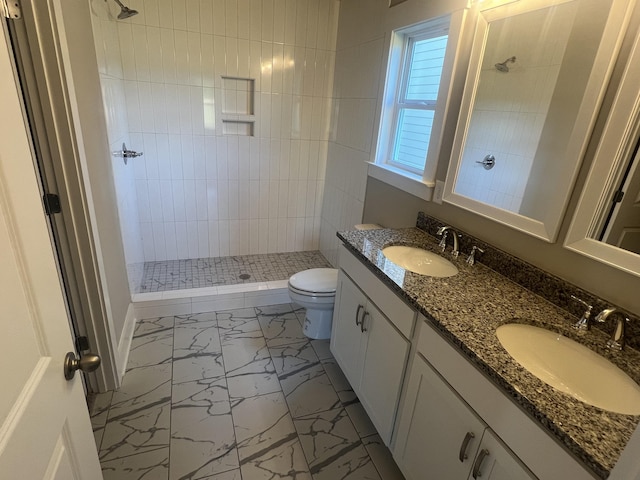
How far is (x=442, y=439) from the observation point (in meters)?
1.16

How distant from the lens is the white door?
55cm

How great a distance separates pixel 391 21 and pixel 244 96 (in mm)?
1338

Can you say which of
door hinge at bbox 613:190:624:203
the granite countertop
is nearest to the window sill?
the granite countertop

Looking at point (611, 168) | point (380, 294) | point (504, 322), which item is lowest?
point (380, 294)

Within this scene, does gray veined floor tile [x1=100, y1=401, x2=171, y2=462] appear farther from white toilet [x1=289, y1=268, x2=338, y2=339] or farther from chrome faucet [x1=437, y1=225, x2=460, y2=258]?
chrome faucet [x1=437, y1=225, x2=460, y2=258]

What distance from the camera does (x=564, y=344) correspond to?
1122 millimetres

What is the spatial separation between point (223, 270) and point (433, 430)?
227 centimetres

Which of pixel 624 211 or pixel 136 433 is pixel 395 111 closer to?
pixel 624 211

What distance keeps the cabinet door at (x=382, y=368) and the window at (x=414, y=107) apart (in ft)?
2.64

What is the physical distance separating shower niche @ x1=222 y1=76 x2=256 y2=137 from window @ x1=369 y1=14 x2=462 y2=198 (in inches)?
48.3

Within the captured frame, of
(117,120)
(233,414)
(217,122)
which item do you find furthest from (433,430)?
(217,122)

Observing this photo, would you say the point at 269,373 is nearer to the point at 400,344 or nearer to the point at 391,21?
the point at 400,344

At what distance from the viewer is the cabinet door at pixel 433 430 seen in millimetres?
1058

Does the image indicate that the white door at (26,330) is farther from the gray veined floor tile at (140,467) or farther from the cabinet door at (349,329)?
the cabinet door at (349,329)
